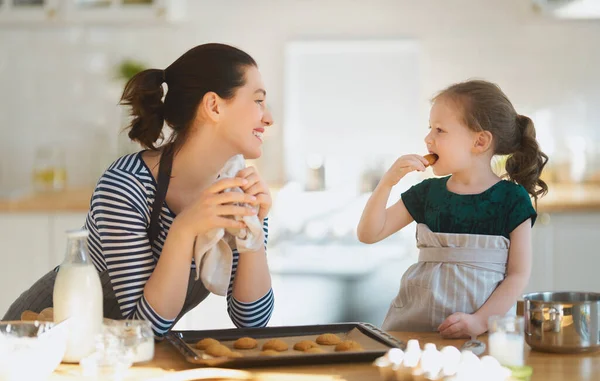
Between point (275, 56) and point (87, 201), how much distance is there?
3.93 feet

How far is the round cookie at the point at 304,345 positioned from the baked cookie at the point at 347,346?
5cm

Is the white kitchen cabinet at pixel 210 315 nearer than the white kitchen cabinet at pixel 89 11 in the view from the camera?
Yes

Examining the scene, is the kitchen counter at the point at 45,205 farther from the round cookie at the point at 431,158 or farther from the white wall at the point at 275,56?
the round cookie at the point at 431,158

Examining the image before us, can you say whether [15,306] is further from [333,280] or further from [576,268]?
[576,268]

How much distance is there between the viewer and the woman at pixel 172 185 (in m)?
1.72

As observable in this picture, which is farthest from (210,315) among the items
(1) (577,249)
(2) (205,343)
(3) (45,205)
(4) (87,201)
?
(2) (205,343)

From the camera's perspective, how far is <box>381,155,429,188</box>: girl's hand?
6.17 ft

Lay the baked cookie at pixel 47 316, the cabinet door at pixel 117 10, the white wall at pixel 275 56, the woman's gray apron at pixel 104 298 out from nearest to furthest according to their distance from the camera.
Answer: the baked cookie at pixel 47 316 < the woman's gray apron at pixel 104 298 < the cabinet door at pixel 117 10 < the white wall at pixel 275 56

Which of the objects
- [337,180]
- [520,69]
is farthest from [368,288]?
[520,69]

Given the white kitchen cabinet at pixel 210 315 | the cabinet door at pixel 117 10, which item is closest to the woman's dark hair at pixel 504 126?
the white kitchen cabinet at pixel 210 315

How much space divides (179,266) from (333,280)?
2.20 metres

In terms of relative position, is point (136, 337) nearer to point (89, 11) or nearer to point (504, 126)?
point (504, 126)

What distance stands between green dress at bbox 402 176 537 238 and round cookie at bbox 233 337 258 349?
22.7 inches

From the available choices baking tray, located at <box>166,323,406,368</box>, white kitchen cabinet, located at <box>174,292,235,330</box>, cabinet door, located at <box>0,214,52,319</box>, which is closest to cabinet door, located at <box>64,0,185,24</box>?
cabinet door, located at <box>0,214,52,319</box>
